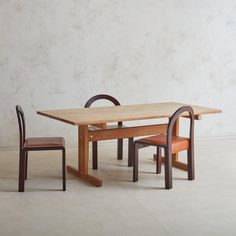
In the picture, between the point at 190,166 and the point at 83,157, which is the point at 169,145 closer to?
the point at 190,166

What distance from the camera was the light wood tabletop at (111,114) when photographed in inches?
168

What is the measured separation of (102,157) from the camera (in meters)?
5.55

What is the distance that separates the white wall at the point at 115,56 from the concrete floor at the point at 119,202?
919 millimetres

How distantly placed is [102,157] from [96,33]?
154 cm

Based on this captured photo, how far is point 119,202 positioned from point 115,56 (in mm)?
2619

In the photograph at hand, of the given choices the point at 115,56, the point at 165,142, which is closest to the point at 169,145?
the point at 165,142

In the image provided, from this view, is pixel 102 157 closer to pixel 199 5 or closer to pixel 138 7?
pixel 138 7

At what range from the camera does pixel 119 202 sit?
391 centimetres

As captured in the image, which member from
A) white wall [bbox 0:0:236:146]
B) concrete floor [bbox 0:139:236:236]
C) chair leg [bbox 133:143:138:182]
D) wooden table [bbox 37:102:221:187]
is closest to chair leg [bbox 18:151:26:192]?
concrete floor [bbox 0:139:236:236]

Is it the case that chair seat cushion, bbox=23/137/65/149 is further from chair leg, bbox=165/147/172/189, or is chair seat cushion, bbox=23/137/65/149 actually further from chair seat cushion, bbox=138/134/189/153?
chair leg, bbox=165/147/172/189

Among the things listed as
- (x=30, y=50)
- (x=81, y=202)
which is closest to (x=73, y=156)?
(x=30, y=50)

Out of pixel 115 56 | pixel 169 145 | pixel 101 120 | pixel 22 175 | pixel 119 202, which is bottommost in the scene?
pixel 119 202

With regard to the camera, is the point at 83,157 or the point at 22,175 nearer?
the point at 22,175

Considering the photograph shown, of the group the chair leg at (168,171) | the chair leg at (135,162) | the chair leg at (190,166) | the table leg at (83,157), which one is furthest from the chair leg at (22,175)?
the chair leg at (190,166)
